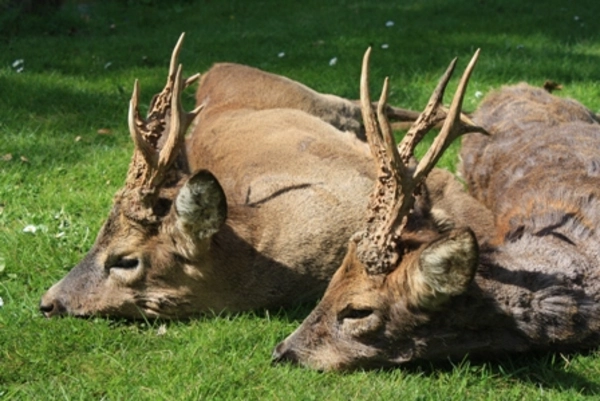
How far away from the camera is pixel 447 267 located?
3.76 metres

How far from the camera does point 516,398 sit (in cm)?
403

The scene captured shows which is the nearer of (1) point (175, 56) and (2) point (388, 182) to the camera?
(2) point (388, 182)

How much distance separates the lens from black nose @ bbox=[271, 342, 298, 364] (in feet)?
14.1

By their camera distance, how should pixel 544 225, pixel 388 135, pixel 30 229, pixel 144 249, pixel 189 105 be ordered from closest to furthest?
pixel 388 135
pixel 544 225
pixel 144 249
pixel 30 229
pixel 189 105

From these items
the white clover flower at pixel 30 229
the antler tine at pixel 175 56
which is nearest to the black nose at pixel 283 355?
the antler tine at pixel 175 56

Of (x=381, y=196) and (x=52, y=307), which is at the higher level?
(x=381, y=196)

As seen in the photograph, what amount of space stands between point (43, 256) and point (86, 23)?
7.77 metres

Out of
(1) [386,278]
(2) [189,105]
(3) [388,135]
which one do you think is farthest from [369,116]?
(2) [189,105]

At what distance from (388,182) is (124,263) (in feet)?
5.39

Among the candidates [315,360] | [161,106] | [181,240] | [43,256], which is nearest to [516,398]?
[315,360]

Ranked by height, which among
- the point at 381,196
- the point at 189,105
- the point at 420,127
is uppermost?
the point at 420,127

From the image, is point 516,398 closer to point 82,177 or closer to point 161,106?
point 161,106

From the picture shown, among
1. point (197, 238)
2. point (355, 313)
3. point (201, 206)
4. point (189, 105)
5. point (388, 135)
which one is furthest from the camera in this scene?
point (189, 105)

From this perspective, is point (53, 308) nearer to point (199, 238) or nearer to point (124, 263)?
point (124, 263)
